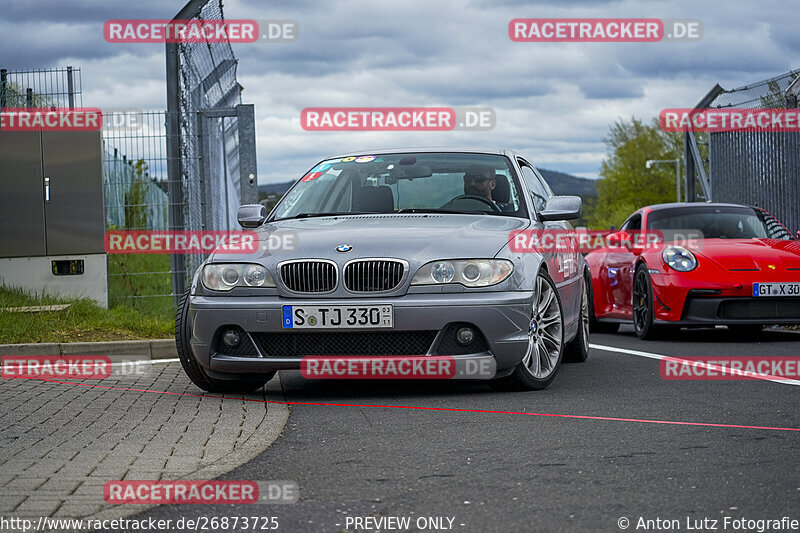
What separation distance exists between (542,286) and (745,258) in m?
4.18

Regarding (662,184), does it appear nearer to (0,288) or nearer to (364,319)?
(0,288)

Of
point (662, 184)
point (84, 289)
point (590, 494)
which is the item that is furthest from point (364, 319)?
point (662, 184)

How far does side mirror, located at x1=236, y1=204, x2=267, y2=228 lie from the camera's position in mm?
7777

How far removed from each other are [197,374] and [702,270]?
526cm

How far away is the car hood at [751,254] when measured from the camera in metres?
10.4

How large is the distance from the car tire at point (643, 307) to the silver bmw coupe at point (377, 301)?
392 cm

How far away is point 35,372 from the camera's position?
28.6ft

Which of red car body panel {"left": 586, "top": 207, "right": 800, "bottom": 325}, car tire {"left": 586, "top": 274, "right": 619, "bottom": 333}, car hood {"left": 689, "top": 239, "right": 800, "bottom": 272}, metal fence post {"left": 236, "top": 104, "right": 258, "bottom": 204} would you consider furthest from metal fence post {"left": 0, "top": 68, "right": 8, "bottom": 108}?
car hood {"left": 689, "top": 239, "right": 800, "bottom": 272}

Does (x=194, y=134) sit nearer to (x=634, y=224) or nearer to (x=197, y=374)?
(x=634, y=224)

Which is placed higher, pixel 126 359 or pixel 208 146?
pixel 208 146

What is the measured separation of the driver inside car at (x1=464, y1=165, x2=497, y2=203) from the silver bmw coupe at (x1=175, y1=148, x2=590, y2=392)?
46cm

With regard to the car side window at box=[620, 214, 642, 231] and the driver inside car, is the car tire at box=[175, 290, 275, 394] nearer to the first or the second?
the driver inside car

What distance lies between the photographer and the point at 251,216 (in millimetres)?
7785

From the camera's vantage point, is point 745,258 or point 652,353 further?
point 745,258
